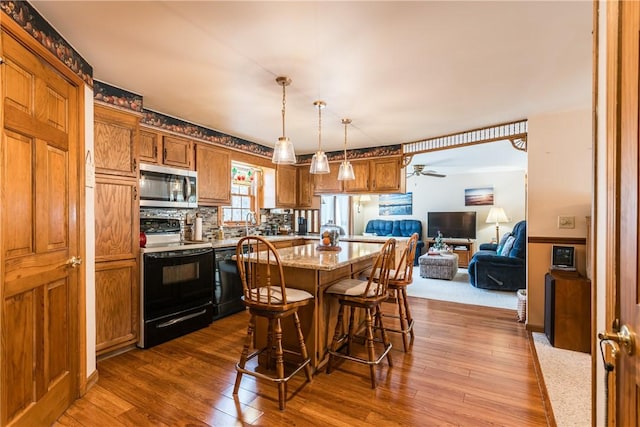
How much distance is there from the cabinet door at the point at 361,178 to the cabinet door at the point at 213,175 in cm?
199

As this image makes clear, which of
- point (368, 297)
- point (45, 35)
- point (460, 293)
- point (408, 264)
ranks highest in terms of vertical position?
point (45, 35)

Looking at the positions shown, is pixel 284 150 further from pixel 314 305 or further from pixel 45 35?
pixel 45 35

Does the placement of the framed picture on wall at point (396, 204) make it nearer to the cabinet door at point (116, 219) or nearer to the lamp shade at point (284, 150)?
the lamp shade at point (284, 150)

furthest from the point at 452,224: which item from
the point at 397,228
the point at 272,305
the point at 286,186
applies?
the point at 272,305

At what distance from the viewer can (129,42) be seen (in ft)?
6.58

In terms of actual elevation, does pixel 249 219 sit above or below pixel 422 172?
below

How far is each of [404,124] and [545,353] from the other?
2.70 metres

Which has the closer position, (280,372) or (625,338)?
(625,338)

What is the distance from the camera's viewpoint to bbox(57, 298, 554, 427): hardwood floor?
1.90 m

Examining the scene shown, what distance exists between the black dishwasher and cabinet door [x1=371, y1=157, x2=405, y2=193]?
2434mm

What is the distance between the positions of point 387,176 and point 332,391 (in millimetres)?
3373

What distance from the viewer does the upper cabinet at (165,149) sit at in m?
3.24

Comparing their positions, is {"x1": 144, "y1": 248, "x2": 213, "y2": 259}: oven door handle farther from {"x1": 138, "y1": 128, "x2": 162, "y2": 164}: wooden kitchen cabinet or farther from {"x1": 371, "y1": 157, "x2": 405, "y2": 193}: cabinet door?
{"x1": 371, "y1": 157, "x2": 405, "y2": 193}: cabinet door

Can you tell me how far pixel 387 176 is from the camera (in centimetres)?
486
